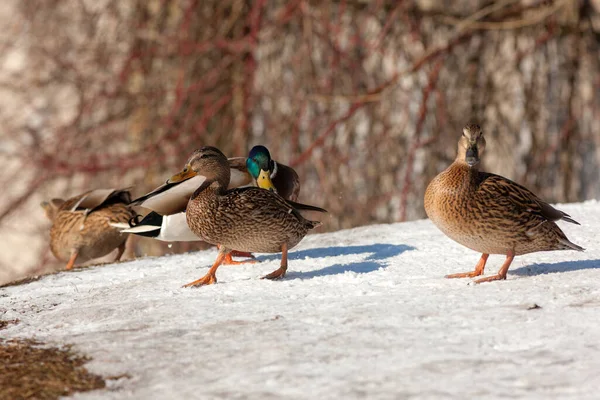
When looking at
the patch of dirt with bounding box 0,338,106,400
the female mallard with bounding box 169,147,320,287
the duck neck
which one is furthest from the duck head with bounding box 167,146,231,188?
the patch of dirt with bounding box 0,338,106,400

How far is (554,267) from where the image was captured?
5508 mm

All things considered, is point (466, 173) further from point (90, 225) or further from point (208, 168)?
point (90, 225)

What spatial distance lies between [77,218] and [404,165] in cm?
345

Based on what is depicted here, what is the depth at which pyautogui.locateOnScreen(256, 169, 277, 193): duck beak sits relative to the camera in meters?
6.34

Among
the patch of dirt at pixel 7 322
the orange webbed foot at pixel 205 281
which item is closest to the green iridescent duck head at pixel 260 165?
the orange webbed foot at pixel 205 281

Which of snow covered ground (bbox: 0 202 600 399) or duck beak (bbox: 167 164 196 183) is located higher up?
duck beak (bbox: 167 164 196 183)

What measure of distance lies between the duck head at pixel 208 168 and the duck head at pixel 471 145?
1353mm

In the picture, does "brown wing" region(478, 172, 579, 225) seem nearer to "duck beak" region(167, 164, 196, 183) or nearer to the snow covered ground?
the snow covered ground

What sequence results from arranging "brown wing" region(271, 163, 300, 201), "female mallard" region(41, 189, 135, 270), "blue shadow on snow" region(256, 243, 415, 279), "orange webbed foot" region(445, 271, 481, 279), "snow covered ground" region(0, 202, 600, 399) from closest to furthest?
"snow covered ground" region(0, 202, 600, 399)
"orange webbed foot" region(445, 271, 481, 279)
"blue shadow on snow" region(256, 243, 415, 279)
"brown wing" region(271, 163, 300, 201)
"female mallard" region(41, 189, 135, 270)

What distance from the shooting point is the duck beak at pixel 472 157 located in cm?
512

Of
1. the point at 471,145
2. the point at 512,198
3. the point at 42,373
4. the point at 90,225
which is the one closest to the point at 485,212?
the point at 512,198

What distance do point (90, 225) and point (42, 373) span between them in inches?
162

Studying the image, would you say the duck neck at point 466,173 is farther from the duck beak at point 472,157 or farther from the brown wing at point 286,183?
the brown wing at point 286,183

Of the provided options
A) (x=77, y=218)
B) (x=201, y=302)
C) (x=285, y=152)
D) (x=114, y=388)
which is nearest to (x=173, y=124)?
(x=285, y=152)
